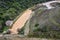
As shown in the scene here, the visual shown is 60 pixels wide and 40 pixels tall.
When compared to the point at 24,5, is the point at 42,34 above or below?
below

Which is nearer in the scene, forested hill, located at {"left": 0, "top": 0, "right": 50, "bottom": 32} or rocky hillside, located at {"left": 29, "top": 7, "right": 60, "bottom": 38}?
rocky hillside, located at {"left": 29, "top": 7, "right": 60, "bottom": 38}

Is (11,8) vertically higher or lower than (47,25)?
higher

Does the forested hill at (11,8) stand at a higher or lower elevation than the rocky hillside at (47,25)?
higher

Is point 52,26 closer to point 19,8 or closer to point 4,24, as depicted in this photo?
point 4,24

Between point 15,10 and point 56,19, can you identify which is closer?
point 56,19

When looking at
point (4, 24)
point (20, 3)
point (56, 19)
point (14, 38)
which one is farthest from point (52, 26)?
point (20, 3)

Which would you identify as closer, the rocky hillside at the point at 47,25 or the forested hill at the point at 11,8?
the rocky hillside at the point at 47,25

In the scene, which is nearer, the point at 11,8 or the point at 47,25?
the point at 47,25

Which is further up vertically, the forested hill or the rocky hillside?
the forested hill

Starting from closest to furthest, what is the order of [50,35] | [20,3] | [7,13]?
[50,35], [7,13], [20,3]

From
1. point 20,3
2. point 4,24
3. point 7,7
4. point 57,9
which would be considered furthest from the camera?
point 20,3

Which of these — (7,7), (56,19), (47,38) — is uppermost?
(7,7)
